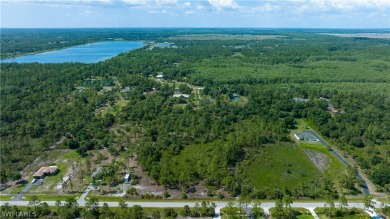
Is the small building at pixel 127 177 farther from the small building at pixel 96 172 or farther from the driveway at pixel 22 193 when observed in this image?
the driveway at pixel 22 193

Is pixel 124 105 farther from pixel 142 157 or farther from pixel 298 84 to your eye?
pixel 298 84

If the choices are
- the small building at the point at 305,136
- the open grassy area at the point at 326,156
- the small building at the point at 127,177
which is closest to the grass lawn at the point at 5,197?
the small building at the point at 127,177

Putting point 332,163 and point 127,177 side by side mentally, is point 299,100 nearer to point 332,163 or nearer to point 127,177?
point 332,163

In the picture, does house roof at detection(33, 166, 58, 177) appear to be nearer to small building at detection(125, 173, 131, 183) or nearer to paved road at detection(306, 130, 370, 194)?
small building at detection(125, 173, 131, 183)

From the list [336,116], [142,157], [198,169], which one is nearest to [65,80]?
[142,157]

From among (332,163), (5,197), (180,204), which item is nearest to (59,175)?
(5,197)

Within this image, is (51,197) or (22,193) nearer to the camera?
(51,197)

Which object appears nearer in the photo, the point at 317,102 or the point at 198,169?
the point at 198,169
